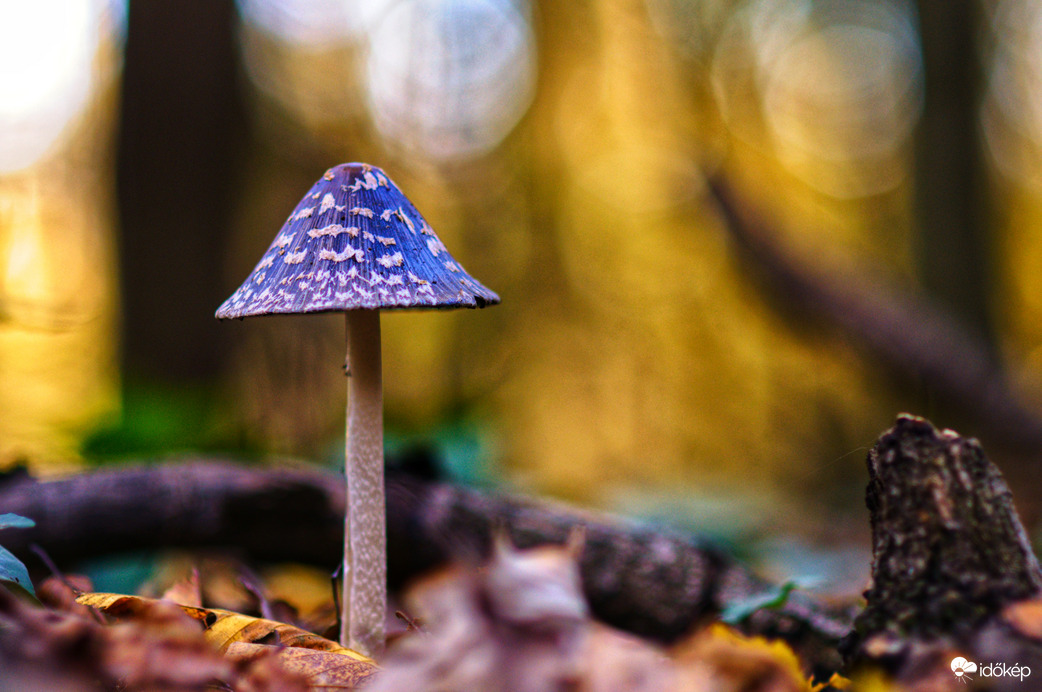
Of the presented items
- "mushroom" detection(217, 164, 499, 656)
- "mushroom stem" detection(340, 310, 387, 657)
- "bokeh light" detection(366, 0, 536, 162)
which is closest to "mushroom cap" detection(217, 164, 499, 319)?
"mushroom" detection(217, 164, 499, 656)

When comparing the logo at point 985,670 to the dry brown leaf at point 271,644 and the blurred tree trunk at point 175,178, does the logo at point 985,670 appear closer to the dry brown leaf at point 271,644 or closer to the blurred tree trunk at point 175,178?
the dry brown leaf at point 271,644

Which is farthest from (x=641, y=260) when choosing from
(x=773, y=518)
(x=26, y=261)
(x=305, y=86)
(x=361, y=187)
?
(x=361, y=187)

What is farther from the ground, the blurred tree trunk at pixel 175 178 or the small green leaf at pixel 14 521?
the blurred tree trunk at pixel 175 178

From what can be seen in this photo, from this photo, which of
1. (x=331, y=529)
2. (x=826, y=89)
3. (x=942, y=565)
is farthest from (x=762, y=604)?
(x=826, y=89)

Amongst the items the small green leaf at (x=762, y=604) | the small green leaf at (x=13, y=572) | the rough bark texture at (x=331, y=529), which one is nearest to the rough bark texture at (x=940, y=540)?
the small green leaf at (x=762, y=604)

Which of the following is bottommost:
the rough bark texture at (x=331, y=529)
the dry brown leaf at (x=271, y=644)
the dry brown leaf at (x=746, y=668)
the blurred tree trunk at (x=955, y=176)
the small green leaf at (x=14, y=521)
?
the rough bark texture at (x=331, y=529)

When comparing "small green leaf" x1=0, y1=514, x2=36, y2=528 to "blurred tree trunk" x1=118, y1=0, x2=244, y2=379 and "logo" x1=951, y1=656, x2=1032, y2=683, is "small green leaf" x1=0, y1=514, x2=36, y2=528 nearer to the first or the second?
"logo" x1=951, y1=656, x2=1032, y2=683

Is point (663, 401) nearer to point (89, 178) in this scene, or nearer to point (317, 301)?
point (89, 178)
